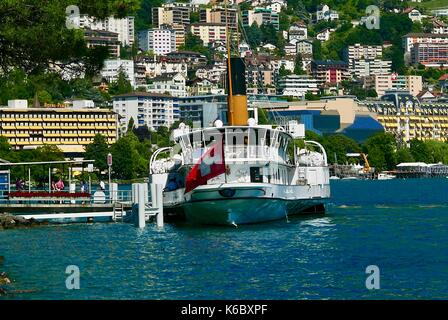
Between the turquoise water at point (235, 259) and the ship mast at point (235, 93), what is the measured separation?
7.25 m

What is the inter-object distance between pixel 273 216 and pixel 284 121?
12.5 meters

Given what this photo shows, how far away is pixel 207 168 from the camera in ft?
211

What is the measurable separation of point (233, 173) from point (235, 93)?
1002 cm

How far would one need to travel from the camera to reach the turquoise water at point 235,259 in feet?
132

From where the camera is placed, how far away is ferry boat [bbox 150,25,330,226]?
2493 inches

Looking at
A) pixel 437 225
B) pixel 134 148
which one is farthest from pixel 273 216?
pixel 134 148

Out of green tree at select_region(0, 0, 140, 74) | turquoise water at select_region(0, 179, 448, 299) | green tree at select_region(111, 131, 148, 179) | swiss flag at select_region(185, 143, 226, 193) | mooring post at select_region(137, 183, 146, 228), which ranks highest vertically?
green tree at select_region(0, 0, 140, 74)

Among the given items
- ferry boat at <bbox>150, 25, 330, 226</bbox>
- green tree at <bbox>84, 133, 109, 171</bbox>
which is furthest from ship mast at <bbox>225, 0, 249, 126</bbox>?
green tree at <bbox>84, 133, 109, 171</bbox>

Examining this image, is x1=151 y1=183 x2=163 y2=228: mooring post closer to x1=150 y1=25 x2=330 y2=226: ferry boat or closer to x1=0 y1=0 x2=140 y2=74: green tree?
x1=150 y1=25 x2=330 y2=226: ferry boat

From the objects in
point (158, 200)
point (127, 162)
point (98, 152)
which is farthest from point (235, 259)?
point (98, 152)

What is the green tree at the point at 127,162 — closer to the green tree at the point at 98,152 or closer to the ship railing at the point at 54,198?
the green tree at the point at 98,152

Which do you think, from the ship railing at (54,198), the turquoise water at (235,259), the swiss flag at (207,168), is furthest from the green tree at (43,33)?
the ship railing at (54,198)

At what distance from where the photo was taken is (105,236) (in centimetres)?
6016
